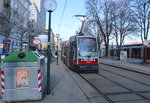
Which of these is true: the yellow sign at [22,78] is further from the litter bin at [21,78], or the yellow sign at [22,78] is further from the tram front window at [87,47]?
the tram front window at [87,47]

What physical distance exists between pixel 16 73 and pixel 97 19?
40157 mm

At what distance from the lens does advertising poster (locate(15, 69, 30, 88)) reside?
6475 millimetres

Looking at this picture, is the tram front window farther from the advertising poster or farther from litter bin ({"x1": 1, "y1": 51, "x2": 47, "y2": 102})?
the advertising poster

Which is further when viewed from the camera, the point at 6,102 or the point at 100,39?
the point at 100,39

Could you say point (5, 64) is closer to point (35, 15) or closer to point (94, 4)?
point (94, 4)

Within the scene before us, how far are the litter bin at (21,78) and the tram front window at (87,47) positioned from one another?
8404mm

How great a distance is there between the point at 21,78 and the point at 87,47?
8998 millimetres

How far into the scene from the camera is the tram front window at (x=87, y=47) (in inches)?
584

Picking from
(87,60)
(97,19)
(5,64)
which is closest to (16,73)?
(5,64)

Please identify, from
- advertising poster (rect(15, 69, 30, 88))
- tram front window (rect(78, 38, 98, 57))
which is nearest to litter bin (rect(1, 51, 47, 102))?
advertising poster (rect(15, 69, 30, 88))

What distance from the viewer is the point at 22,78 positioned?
650cm

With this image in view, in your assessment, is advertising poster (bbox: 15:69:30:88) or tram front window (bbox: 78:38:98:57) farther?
tram front window (bbox: 78:38:98:57)

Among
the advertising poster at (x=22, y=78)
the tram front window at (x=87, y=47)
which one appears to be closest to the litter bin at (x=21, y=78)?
the advertising poster at (x=22, y=78)

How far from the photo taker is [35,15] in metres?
89.8
